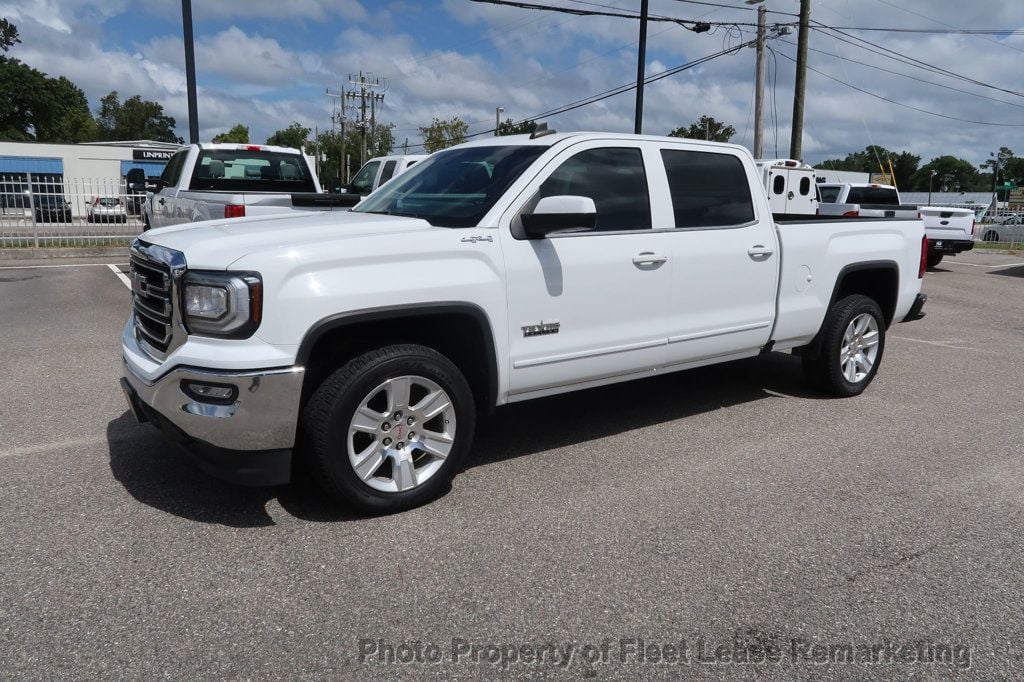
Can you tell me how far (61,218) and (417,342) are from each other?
694 inches

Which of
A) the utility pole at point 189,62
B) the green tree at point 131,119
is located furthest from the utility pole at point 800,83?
the green tree at point 131,119

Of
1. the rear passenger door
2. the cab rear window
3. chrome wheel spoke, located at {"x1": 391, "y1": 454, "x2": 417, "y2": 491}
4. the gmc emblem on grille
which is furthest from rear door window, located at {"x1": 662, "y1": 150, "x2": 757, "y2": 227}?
the cab rear window

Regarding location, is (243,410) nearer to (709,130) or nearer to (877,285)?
(877,285)

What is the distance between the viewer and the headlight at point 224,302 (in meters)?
3.37

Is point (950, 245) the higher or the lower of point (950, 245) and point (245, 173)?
the lower

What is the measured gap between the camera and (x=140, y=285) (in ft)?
13.3

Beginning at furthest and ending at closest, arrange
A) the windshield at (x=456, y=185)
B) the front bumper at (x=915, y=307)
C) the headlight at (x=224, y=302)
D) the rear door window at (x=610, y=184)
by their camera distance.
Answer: the front bumper at (x=915, y=307) < the rear door window at (x=610, y=184) < the windshield at (x=456, y=185) < the headlight at (x=224, y=302)

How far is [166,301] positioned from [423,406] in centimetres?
128

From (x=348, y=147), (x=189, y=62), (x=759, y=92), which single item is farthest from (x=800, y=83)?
(x=348, y=147)

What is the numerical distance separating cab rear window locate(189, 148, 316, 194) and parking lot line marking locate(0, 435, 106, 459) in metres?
6.22

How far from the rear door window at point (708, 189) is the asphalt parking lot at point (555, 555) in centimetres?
141

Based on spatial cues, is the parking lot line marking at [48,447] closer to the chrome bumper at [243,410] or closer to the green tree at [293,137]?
the chrome bumper at [243,410]

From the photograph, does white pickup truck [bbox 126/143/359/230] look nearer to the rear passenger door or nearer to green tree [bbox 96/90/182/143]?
the rear passenger door

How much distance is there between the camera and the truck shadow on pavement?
3916mm
